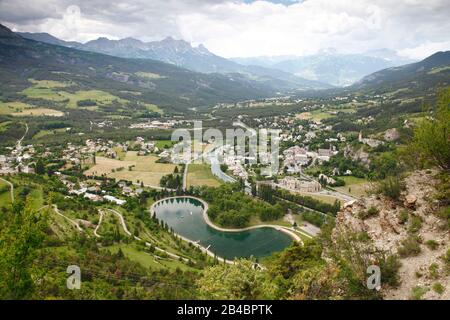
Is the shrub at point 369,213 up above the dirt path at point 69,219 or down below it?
above

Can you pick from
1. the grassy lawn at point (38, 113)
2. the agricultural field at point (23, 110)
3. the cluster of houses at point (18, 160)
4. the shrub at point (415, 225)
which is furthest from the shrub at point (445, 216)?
the agricultural field at point (23, 110)

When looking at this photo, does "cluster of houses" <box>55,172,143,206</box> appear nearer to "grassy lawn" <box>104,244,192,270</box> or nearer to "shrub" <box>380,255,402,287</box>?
"grassy lawn" <box>104,244,192,270</box>

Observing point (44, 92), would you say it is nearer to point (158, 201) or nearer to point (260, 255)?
point (158, 201)

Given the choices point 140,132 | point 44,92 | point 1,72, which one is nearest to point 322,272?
point 140,132

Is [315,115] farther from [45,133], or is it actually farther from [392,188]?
[392,188]

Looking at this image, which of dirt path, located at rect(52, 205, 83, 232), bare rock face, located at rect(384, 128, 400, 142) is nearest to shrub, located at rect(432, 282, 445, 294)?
dirt path, located at rect(52, 205, 83, 232)

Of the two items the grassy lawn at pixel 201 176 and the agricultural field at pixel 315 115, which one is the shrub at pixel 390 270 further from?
the agricultural field at pixel 315 115
